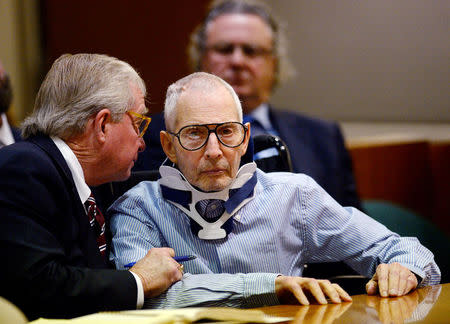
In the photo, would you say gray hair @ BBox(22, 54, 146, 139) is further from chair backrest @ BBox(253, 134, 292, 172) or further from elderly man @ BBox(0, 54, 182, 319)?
chair backrest @ BBox(253, 134, 292, 172)

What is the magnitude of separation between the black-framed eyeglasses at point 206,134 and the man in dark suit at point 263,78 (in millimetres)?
1263

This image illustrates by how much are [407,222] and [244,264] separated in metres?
1.73

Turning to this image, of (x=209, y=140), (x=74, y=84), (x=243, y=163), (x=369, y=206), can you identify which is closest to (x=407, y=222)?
(x=369, y=206)

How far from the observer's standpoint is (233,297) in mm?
1668

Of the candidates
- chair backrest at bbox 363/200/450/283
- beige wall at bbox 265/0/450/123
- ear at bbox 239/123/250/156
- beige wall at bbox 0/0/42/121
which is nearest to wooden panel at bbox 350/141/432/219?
beige wall at bbox 265/0/450/123

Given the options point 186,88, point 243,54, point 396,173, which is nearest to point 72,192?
point 186,88

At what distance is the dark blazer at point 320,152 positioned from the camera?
124 inches

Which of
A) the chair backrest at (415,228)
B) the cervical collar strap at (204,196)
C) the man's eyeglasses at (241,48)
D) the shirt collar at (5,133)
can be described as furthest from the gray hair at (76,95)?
the chair backrest at (415,228)

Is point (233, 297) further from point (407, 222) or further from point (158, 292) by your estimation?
point (407, 222)

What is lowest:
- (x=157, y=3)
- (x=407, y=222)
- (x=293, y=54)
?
(x=407, y=222)

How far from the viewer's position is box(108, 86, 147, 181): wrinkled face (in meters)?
1.85

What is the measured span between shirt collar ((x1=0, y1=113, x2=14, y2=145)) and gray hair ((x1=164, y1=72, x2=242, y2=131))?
1278 mm

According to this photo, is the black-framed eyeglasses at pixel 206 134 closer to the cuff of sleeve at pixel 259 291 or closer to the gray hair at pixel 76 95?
the gray hair at pixel 76 95

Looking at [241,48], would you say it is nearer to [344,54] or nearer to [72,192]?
[344,54]
